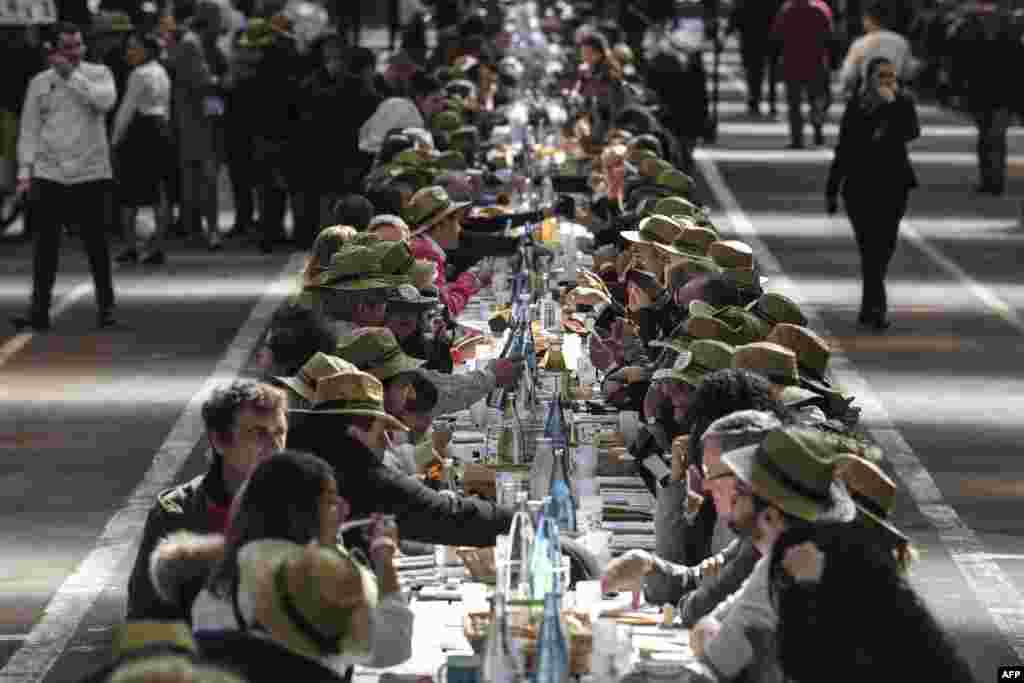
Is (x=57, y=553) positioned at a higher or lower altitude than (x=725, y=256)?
lower

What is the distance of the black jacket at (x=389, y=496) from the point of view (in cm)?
921

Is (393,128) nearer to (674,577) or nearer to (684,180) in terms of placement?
(684,180)

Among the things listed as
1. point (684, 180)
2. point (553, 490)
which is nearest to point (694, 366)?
point (553, 490)

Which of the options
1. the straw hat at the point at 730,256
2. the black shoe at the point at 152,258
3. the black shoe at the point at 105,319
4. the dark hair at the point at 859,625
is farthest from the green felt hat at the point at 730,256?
the black shoe at the point at 152,258

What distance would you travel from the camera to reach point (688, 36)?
4816 cm

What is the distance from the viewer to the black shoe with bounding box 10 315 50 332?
20.7 metres

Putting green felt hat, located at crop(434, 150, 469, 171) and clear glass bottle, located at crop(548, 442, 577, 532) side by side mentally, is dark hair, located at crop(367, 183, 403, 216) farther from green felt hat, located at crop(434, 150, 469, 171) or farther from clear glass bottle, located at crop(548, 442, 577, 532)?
clear glass bottle, located at crop(548, 442, 577, 532)

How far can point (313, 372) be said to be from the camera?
983 cm

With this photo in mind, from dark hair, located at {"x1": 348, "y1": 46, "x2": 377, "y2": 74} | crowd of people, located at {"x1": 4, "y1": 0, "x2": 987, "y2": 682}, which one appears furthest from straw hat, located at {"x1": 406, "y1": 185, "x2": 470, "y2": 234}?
dark hair, located at {"x1": 348, "y1": 46, "x2": 377, "y2": 74}

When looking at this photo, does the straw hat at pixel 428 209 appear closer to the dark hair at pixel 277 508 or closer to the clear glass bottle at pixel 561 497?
the clear glass bottle at pixel 561 497

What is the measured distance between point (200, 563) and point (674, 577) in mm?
1839

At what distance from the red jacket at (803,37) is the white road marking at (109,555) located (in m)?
17.5

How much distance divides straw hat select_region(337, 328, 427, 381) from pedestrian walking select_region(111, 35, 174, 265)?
13417mm

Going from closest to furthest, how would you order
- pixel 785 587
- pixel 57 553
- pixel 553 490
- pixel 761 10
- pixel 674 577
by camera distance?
pixel 785 587 < pixel 674 577 < pixel 553 490 < pixel 57 553 < pixel 761 10
